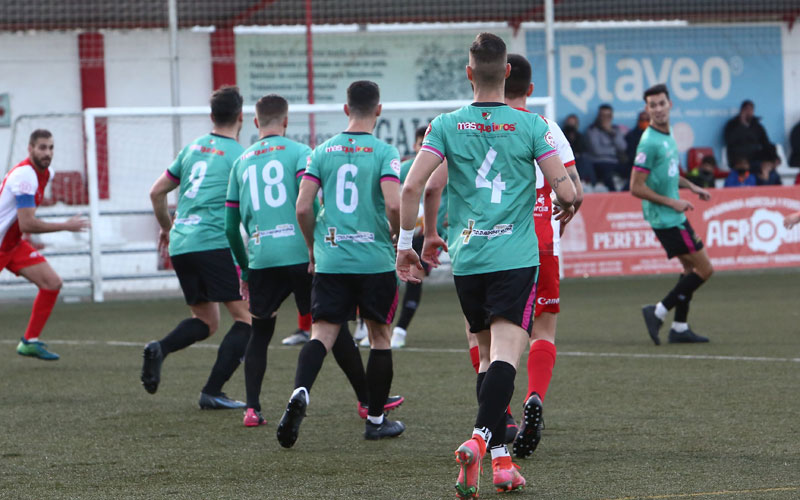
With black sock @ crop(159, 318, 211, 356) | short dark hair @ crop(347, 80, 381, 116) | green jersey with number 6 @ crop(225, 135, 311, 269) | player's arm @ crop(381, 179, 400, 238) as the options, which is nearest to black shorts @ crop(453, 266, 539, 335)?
player's arm @ crop(381, 179, 400, 238)

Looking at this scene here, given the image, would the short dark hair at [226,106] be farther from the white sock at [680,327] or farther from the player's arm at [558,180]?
the white sock at [680,327]

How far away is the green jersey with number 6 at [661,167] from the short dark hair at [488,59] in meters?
5.15

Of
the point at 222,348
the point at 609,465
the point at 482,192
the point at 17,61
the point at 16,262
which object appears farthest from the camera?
the point at 17,61

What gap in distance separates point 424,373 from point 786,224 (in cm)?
273

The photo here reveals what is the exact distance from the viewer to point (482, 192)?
15.6 ft

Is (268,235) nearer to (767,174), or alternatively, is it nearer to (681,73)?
(767,174)

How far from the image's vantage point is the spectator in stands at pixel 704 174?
62.5 ft

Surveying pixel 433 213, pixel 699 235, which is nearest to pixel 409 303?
pixel 433 213

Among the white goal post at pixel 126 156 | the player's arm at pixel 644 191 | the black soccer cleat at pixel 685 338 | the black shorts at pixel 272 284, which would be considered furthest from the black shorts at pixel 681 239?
the white goal post at pixel 126 156

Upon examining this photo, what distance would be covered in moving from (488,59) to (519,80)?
2.65ft

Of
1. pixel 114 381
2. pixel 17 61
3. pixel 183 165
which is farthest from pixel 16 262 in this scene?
pixel 17 61

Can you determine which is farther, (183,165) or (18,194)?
(18,194)

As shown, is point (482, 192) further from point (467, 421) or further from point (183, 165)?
point (183, 165)

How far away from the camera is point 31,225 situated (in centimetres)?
904
